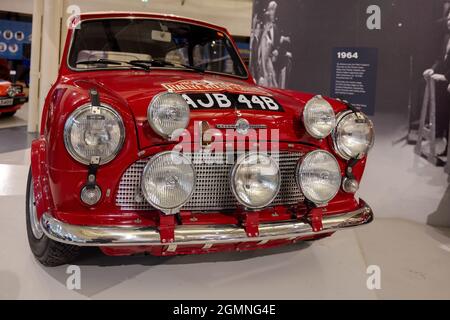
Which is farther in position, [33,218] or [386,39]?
[386,39]

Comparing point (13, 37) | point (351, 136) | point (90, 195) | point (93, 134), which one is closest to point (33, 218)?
point (90, 195)

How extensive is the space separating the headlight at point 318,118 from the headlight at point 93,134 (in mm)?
887

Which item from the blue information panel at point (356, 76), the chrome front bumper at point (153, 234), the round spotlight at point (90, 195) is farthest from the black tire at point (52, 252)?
the blue information panel at point (356, 76)

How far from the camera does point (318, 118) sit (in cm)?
212

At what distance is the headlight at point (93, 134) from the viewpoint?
69.1 inches

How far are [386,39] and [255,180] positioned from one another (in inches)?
80.8

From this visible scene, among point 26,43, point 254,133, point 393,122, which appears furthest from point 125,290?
point 26,43

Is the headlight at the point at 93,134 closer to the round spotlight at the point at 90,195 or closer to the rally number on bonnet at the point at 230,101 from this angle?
the round spotlight at the point at 90,195

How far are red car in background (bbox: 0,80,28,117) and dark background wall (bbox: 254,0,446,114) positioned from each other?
20.1 feet

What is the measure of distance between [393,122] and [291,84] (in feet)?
3.29

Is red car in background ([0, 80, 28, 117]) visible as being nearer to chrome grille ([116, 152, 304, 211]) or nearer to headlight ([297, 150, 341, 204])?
chrome grille ([116, 152, 304, 211])

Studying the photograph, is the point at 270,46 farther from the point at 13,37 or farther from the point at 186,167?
the point at 13,37

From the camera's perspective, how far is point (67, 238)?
1.75 metres
